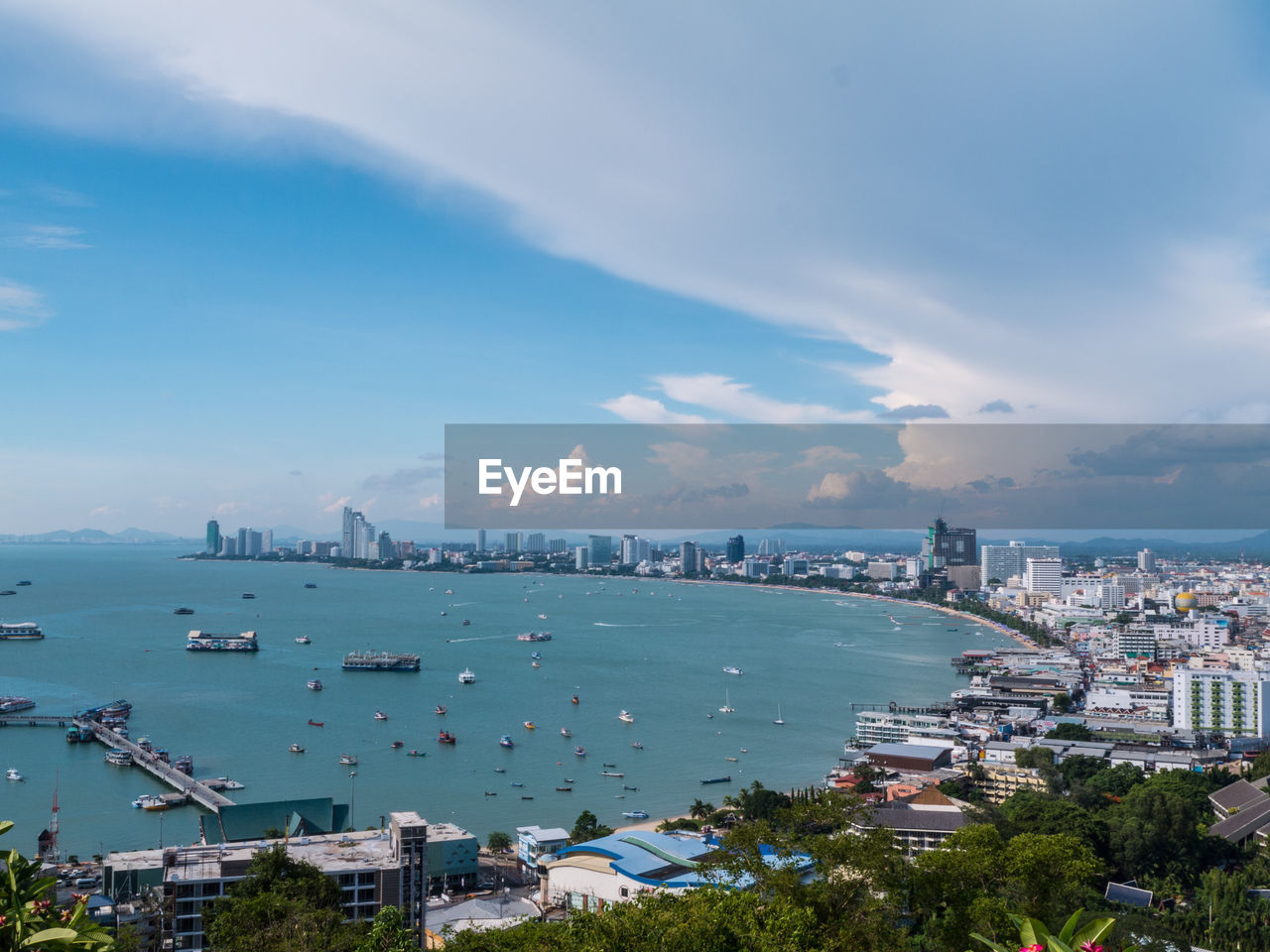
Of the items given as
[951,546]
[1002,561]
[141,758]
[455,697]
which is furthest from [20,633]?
[1002,561]

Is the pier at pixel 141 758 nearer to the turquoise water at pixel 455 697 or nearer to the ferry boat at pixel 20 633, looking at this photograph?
the turquoise water at pixel 455 697

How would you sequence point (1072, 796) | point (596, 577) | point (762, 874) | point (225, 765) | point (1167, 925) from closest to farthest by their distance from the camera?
point (762, 874)
point (1167, 925)
point (1072, 796)
point (225, 765)
point (596, 577)

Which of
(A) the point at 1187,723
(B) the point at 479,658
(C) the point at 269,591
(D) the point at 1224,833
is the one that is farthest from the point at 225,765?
(C) the point at 269,591

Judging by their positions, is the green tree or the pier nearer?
the green tree

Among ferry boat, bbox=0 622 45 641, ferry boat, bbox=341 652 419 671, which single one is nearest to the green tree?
ferry boat, bbox=341 652 419 671

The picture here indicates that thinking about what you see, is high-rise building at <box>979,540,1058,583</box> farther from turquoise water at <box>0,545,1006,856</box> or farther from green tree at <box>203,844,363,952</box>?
green tree at <box>203,844,363,952</box>

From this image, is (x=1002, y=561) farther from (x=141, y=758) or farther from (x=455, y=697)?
(x=141, y=758)

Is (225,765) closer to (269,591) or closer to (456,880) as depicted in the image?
(456,880)

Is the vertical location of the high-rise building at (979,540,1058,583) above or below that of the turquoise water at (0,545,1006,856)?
above
